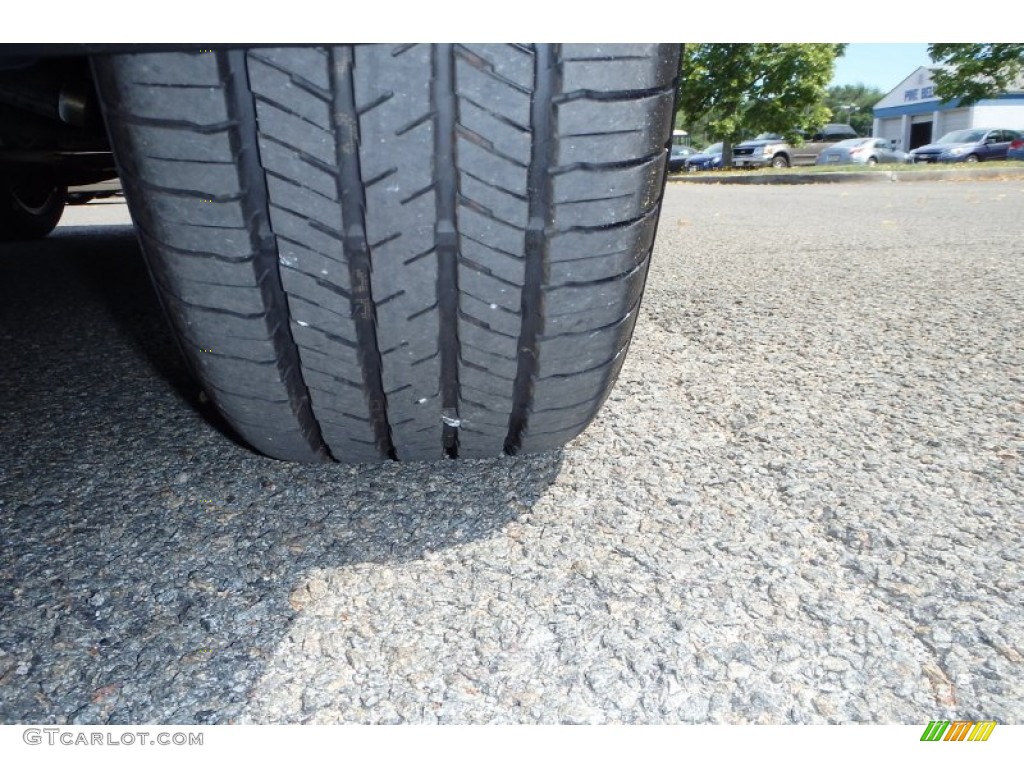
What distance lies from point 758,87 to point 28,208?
21.4m

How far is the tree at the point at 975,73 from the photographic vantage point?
16.4 meters

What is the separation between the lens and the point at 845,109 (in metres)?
59.0

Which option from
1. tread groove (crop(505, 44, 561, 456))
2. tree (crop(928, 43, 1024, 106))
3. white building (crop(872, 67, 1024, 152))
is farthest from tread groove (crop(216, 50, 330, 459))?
white building (crop(872, 67, 1024, 152))

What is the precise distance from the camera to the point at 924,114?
3341 centimetres

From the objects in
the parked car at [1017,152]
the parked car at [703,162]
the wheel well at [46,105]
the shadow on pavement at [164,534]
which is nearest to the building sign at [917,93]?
the parked car at [703,162]

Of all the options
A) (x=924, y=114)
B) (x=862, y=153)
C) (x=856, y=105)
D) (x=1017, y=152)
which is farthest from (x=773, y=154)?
(x=856, y=105)

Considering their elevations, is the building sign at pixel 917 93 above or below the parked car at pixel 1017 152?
above

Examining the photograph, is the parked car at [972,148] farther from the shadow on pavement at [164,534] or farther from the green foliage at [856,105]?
the green foliage at [856,105]

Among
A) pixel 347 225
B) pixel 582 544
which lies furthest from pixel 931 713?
pixel 347 225

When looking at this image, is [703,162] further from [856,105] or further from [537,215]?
[856,105]

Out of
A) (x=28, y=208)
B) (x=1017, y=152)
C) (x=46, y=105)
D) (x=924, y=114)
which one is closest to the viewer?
(x=46, y=105)

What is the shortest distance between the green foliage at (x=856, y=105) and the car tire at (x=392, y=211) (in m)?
59.5
